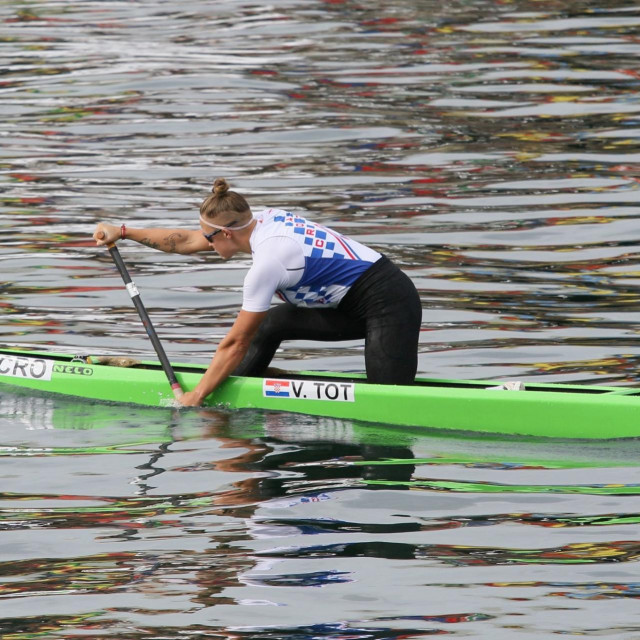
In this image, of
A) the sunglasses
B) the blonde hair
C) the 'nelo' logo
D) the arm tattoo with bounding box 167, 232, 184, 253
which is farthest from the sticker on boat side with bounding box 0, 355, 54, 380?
the blonde hair

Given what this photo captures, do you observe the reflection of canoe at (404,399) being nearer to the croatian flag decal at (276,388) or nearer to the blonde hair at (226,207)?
the croatian flag decal at (276,388)

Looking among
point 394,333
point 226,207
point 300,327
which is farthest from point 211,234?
point 394,333

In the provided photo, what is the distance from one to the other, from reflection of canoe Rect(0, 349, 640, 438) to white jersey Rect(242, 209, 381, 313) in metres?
0.68

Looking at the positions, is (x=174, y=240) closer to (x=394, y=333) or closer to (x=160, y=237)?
(x=160, y=237)

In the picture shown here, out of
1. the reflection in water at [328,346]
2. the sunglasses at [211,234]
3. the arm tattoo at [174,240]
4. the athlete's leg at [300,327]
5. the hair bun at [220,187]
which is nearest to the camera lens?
the reflection in water at [328,346]

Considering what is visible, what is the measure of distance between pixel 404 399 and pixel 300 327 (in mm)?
803

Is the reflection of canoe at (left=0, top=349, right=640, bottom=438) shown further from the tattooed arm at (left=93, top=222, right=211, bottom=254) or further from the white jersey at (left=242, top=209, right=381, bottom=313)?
the tattooed arm at (left=93, top=222, right=211, bottom=254)

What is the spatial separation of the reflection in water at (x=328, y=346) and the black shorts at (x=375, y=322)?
0.45m

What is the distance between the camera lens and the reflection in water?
5.61 m

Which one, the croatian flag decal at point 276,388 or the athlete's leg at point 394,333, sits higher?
the athlete's leg at point 394,333

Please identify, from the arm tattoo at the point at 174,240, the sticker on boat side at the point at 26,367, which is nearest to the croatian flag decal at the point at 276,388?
the arm tattoo at the point at 174,240

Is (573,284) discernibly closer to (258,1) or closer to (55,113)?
(55,113)

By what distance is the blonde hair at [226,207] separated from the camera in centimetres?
782

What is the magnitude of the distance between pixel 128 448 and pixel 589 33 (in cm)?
1742
